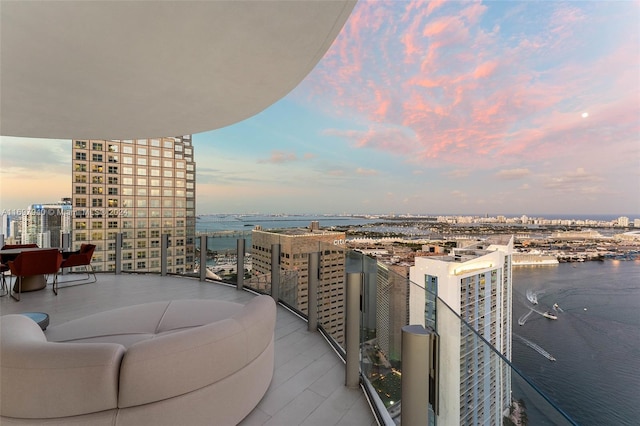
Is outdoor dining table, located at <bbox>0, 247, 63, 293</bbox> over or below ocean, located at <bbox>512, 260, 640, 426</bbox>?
over

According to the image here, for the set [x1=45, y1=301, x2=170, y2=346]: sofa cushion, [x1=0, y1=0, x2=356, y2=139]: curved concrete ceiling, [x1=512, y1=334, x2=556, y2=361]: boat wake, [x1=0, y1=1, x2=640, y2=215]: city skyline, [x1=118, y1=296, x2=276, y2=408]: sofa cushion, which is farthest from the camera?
[x1=0, y1=1, x2=640, y2=215]: city skyline

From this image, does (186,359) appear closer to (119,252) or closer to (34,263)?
(34,263)

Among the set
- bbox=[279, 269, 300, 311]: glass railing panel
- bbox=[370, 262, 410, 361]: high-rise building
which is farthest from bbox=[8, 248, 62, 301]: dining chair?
bbox=[370, 262, 410, 361]: high-rise building

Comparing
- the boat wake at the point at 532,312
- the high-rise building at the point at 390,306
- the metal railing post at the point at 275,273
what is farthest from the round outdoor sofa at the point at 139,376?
the boat wake at the point at 532,312

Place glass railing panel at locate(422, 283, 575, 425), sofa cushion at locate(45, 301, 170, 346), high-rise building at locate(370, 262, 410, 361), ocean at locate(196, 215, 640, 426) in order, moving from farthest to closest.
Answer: ocean at locate(196, 215, 640, 426) < sofa cushion at locate(45, 301, 170, 346) < high-rise building at locate(370, 262, 410, 361) < glass railing panel at locate(422, 283, 575, 425)

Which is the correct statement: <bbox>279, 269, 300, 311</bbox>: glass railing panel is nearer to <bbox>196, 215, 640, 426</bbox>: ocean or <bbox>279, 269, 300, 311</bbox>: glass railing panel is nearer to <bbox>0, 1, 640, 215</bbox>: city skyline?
<bbox>196, 215, 640, 426</bbox>: ocean

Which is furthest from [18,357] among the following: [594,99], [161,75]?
[594,99]

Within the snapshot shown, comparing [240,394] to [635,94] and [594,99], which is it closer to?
[635,94]
